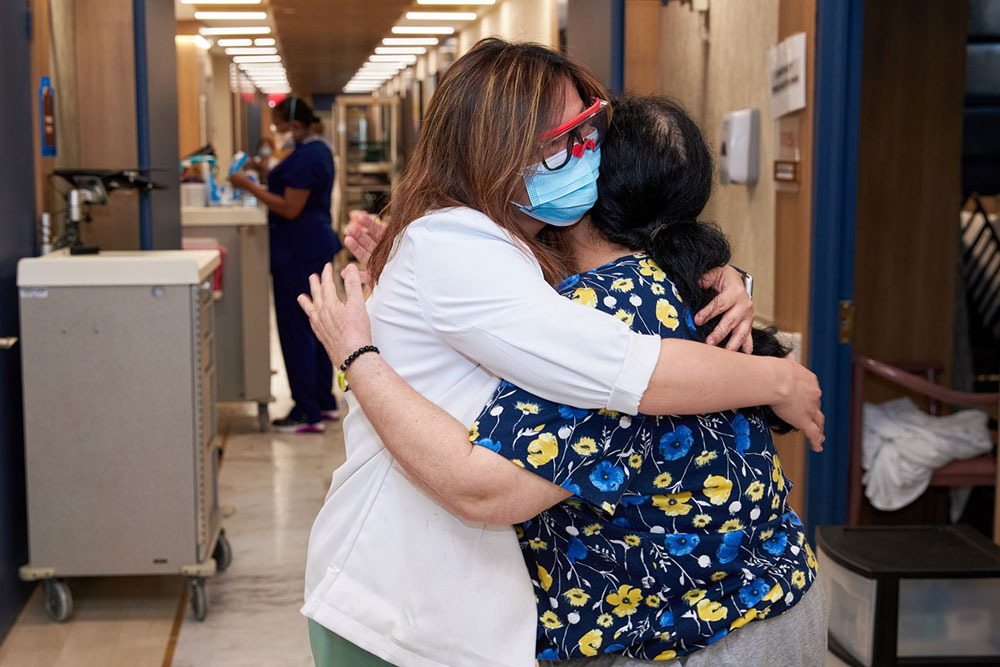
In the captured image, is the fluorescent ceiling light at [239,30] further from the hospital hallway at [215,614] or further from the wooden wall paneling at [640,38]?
the hospital hallway at [215,614]

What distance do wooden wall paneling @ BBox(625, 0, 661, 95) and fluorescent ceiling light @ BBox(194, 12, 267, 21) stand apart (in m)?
5.06

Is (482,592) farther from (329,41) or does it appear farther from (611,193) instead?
(329,41)

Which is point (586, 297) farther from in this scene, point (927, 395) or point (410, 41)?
point (410, 41)

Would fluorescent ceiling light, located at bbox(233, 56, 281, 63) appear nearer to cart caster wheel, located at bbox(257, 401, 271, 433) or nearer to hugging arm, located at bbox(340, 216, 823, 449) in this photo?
cart caster wheel, located at bbox(257, 401, 271, 433)

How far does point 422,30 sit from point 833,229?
9.29 meters

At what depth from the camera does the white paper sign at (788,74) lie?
118 inches

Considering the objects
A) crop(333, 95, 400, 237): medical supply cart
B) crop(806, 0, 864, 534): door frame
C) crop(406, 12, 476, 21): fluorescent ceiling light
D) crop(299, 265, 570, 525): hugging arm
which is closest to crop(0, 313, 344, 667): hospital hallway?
crop(806, 0, 864, 534): door frame

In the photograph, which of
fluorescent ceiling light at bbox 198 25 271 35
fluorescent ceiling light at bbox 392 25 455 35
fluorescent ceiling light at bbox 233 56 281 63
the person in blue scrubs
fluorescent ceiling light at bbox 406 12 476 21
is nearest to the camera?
the person in blue scrubs

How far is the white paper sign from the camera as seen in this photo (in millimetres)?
3008

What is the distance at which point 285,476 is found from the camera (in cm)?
509

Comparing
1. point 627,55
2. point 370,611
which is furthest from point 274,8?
point 370,611

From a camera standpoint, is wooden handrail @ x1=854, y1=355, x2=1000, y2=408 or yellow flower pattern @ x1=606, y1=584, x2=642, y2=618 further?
wooden handrail @ x1=854, y1=355, x2=1000, y2=408

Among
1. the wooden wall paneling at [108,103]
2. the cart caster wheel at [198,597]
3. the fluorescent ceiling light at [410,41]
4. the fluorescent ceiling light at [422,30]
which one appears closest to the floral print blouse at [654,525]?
the cart caster wheel at [198,597]

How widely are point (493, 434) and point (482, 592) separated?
0.70 feet
